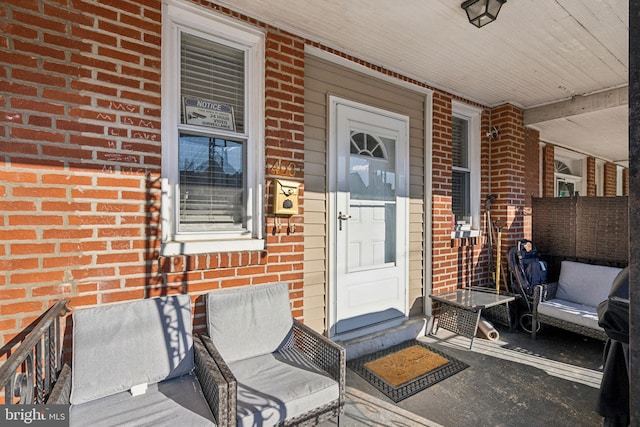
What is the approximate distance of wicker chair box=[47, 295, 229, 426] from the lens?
161 centimetres

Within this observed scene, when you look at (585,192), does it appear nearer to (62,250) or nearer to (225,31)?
(225,31)

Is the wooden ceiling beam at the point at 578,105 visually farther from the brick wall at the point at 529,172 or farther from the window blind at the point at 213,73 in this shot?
the window blind at the point at 213,73

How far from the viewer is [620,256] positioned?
394 centimetres

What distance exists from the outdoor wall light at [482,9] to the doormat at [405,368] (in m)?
2.96

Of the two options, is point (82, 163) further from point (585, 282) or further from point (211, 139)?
point (585, 282)

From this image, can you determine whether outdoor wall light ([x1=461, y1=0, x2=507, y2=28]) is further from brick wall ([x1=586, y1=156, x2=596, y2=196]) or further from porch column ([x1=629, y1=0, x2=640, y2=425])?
brick wall ([x1=586, y1=156, x2=596, y2=196])

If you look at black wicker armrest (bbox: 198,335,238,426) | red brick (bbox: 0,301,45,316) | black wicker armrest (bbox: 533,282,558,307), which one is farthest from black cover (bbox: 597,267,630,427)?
red brick (bbox: 0,301,45,316)

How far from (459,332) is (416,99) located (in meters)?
2.78

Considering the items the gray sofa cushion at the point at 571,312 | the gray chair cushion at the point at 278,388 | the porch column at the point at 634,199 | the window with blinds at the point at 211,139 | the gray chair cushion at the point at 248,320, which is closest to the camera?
the porch column at the point at 634,199

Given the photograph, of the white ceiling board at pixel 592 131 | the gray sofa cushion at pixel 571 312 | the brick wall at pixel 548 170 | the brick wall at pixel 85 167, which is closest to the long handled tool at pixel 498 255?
the gray sofa cushion at pixel 571 312

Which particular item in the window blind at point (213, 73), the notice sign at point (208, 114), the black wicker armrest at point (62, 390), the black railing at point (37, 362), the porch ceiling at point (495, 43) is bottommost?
the black wicker armrest at point (62, 390)

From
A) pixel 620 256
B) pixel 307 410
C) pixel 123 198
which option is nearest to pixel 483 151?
pixel 620 256

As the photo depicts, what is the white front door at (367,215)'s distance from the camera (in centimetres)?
322

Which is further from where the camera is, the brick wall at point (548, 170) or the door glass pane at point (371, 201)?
the brick wall at point (548, 170)
